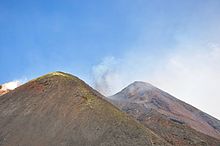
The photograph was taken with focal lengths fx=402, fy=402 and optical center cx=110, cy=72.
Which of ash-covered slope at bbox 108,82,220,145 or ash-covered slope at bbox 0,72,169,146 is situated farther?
ash-covered slope at bbox 108,82,220,145

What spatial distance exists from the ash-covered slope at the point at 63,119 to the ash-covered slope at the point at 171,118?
22.2 metres

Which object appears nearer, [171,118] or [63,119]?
[63,119]

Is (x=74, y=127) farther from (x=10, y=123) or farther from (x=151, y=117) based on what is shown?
(x=151, y=117)

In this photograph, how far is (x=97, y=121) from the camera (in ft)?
256

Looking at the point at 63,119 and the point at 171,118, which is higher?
the point at 171,118

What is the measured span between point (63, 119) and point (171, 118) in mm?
77056

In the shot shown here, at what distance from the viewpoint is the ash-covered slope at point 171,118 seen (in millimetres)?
101812

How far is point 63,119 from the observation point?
8088cm

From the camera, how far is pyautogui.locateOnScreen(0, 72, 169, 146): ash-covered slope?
2906 inches

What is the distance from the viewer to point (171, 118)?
493 feet

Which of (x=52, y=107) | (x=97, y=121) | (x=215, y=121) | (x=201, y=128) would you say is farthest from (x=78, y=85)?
(x=215, y=121)

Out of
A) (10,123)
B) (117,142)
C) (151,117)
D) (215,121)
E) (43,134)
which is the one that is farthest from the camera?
(215,121)

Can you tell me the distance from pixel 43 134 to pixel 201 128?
102 m

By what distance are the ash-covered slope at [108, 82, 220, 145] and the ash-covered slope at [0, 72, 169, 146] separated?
22.2 meters
